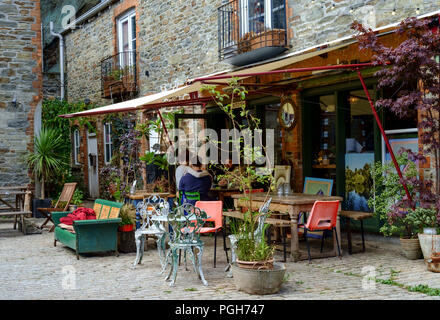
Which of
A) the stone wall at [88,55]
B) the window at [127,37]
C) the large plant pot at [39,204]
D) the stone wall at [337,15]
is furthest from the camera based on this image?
the stone wall at [88,55]

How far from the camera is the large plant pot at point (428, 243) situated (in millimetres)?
5895

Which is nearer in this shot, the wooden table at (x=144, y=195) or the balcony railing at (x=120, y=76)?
the wooden table at (x=144, y=195)

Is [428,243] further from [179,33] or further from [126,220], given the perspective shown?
[179,33]

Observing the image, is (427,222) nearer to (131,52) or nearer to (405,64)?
(405,64)

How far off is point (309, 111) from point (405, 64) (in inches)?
125

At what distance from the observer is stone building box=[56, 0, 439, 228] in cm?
759

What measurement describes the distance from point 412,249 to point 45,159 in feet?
30.4

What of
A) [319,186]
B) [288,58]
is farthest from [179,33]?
[319,186]

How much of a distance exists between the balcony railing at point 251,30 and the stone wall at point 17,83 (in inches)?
219

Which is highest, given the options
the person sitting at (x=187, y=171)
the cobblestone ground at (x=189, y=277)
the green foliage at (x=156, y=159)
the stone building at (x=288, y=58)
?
the stone building at (x=288, y=58)

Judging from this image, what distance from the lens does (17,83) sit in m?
13.2

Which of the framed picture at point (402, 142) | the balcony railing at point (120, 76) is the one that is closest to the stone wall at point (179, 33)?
the balcony railing at point (120, 76)

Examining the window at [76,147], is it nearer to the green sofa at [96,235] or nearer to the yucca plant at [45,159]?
the yucca plant at [45,159]

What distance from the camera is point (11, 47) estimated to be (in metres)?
13.1
